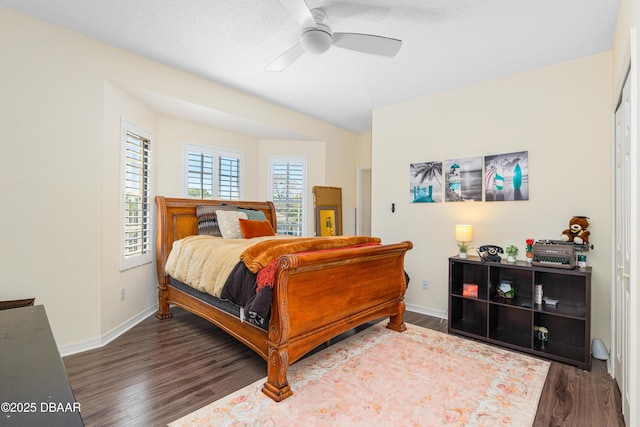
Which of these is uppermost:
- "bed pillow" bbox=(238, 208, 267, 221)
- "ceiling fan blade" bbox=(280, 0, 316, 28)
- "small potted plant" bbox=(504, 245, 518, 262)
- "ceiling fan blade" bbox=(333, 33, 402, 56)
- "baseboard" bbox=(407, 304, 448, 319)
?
"ceiling fan blade" bbox=(280, 0, 316, 28)

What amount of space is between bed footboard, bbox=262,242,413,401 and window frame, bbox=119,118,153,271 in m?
2.10

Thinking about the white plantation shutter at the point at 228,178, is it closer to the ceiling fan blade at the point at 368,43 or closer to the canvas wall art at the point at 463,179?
the ceiling fan blade at the point at 368,43

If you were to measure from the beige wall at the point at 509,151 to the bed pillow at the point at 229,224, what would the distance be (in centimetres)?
191

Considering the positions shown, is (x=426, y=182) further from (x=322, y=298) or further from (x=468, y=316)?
(x=322, y=298)

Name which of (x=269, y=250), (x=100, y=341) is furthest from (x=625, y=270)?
(x=100, y=341)

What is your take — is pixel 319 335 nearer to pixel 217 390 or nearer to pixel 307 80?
pixel 217 390

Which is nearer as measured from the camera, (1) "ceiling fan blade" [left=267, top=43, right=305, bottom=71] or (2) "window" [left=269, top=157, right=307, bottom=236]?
(1) "ceiling fan blade" [left=267, top=43, right=305, bottom=71]

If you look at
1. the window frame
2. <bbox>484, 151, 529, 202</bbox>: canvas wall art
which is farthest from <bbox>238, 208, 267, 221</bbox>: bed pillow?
<bbox>484, 151, 529, 202</bbox>: canvas wall art

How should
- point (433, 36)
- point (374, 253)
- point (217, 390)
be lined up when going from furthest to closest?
point (374, 253) → point (433, 36) → point (217, 390)

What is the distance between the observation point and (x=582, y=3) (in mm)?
2283

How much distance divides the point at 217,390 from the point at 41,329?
130 centimetres

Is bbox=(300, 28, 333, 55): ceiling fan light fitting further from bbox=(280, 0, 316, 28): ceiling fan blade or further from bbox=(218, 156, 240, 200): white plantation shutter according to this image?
bbox=(218, 156, 240, 200): white plantation shutter

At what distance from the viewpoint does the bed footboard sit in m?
2.16

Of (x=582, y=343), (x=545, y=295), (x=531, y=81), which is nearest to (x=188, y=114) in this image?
(x=531, y=81)
